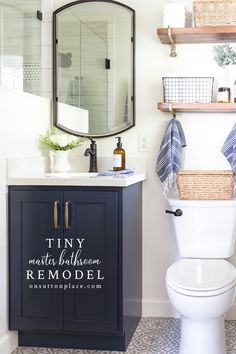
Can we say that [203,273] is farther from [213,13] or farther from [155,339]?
[213,13]

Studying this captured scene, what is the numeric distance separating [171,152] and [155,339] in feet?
3.62

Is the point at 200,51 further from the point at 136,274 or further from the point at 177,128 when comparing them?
the point at 136,274

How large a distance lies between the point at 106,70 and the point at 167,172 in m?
0.77

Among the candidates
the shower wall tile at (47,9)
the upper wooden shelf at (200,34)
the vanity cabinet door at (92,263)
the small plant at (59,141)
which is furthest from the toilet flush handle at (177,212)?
the shower wall tile at (47,9)

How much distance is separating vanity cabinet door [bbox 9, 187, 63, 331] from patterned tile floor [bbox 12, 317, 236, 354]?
141 mm

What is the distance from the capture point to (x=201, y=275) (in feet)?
9.34

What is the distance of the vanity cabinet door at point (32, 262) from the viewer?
9.36 feet

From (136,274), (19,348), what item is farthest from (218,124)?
(19,348)

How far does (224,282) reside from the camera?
2656mm

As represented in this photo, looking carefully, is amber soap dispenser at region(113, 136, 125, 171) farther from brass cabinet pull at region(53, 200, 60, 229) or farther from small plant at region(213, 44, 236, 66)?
small plant at region(213, 44, 236, 66)

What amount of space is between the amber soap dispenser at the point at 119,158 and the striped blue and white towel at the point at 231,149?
2.02 feet

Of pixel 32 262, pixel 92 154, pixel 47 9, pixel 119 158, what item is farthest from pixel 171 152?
pixel 47 9

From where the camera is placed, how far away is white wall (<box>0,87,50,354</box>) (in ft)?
9.08

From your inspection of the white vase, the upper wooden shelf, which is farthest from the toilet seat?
the upper wooden shelf
